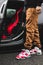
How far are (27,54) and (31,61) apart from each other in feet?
0.76

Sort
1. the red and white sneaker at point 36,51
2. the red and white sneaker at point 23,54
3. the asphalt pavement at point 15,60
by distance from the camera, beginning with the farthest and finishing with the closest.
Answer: the red and white sneaker at point 36,51, the red and white sneaker at point 23,54, the asphalt pavement at point 15,60

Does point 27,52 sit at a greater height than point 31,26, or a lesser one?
lesser

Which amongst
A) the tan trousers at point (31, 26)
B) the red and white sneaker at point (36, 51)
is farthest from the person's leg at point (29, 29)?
the red and white sneaker at point (36, 51)

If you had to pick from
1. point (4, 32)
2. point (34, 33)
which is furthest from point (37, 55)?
point (4, 32)

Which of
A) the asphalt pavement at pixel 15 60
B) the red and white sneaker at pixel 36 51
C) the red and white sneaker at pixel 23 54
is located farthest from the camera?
the red and white sneaker at pixel 36 51

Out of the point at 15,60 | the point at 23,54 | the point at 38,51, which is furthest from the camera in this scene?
the point at 38,51

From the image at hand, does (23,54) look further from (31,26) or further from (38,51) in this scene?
(31,26)

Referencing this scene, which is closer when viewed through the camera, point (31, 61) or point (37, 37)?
point (31, 61)

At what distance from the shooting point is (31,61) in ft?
15.1

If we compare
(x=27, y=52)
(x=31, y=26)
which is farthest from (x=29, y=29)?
(x=27, y=52)

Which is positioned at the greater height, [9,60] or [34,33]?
[34,33]

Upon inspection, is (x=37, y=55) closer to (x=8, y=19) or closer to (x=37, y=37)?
(x=37, y=37)

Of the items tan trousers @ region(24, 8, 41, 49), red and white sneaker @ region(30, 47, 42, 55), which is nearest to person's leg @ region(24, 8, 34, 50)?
tan trousers @ region(24, 8, 41, 49)

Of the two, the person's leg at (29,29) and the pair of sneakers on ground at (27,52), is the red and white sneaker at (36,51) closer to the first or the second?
the pair of sneakers on ground at (27,52)
